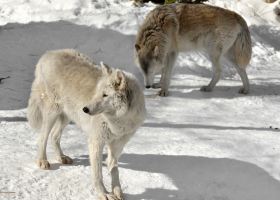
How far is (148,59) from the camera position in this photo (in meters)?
8.56

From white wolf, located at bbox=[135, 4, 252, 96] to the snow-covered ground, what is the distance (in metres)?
0.52

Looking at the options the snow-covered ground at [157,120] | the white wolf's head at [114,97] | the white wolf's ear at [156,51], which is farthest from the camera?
the white wolf's ear at [156,51]

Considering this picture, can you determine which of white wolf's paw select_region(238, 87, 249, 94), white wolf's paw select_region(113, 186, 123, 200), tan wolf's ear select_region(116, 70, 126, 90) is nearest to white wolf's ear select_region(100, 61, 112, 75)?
tan wolf's ear select_region(116, 70, 126, 90)

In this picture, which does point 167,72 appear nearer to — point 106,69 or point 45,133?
point 45,133

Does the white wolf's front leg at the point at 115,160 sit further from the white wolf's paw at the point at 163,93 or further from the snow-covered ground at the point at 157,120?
the white wolf's paw at the point at 163,93

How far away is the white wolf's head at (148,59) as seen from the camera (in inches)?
337

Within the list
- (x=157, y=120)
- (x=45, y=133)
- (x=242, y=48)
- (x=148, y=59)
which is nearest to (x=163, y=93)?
(x=148, y=59)

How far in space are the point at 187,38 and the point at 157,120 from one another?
A: 2.24 m

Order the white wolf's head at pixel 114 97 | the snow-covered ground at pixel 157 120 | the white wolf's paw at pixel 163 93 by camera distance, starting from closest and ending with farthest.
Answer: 1. the white wolf's head at pixel 114 97
2. the snow-covered ground at pixel 157 120
3. the white wolf's paw at pixel 163 93

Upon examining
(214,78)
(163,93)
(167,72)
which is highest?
(167,72)

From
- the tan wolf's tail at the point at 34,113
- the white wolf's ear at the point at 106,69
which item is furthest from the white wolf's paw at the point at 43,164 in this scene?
the white wolf's ear at the point at 106,69

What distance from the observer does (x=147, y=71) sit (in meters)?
8.57

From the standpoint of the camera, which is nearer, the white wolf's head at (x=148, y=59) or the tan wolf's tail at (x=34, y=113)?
the tan wolf's tail at (x=34, y=113)

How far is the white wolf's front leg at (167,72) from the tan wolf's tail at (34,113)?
3.59 meters
